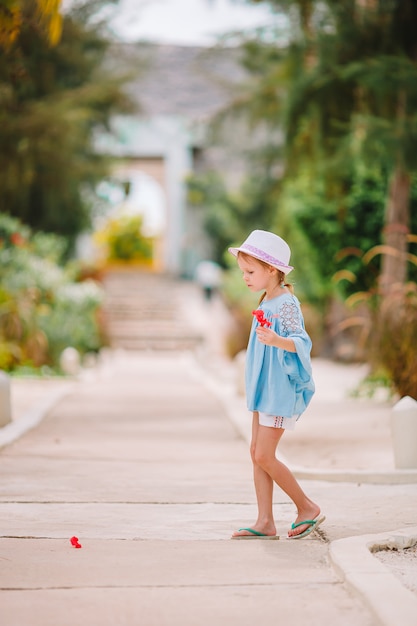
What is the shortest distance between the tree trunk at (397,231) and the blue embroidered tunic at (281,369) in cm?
827

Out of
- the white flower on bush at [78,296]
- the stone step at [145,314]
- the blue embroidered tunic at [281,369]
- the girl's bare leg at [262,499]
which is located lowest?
the stone step at [145,314]

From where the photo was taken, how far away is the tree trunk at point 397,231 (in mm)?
13273

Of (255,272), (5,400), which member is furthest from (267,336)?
(5,400)

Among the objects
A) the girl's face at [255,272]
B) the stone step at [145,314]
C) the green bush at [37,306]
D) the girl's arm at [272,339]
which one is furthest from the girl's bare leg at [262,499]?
the stone step at [145,314]

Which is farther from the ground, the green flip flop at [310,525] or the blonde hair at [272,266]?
the blonde hair at [272,266]

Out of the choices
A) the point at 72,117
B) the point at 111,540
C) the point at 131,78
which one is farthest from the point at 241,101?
the point at 111,540

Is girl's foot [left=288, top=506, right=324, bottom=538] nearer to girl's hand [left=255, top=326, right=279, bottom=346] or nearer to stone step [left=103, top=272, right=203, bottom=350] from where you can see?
girl's hand [left=255, top=326, right=279, bottom=346]

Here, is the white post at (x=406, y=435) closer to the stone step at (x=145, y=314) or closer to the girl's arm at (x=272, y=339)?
the girl's arm at (x=272, y=339)

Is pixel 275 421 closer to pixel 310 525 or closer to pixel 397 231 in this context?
pixel 310 525

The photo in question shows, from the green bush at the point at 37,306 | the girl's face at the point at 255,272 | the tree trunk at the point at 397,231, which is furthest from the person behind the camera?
the green bush at the point at 37,306

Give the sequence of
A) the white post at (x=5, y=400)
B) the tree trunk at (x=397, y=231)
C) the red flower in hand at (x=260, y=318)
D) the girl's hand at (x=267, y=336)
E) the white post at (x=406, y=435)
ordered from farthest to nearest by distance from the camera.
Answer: the tree trunk at (x=397, y=231) → the white post at (x=5, y=400) → the white post at (x=406, y=435) → the red flower in hand at (x=260, y=318) → the girl's hand at (x=267, y=336)

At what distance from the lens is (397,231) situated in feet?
43.8

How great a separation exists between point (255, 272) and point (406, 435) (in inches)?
95.6

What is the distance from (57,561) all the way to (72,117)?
1390 centimetres
